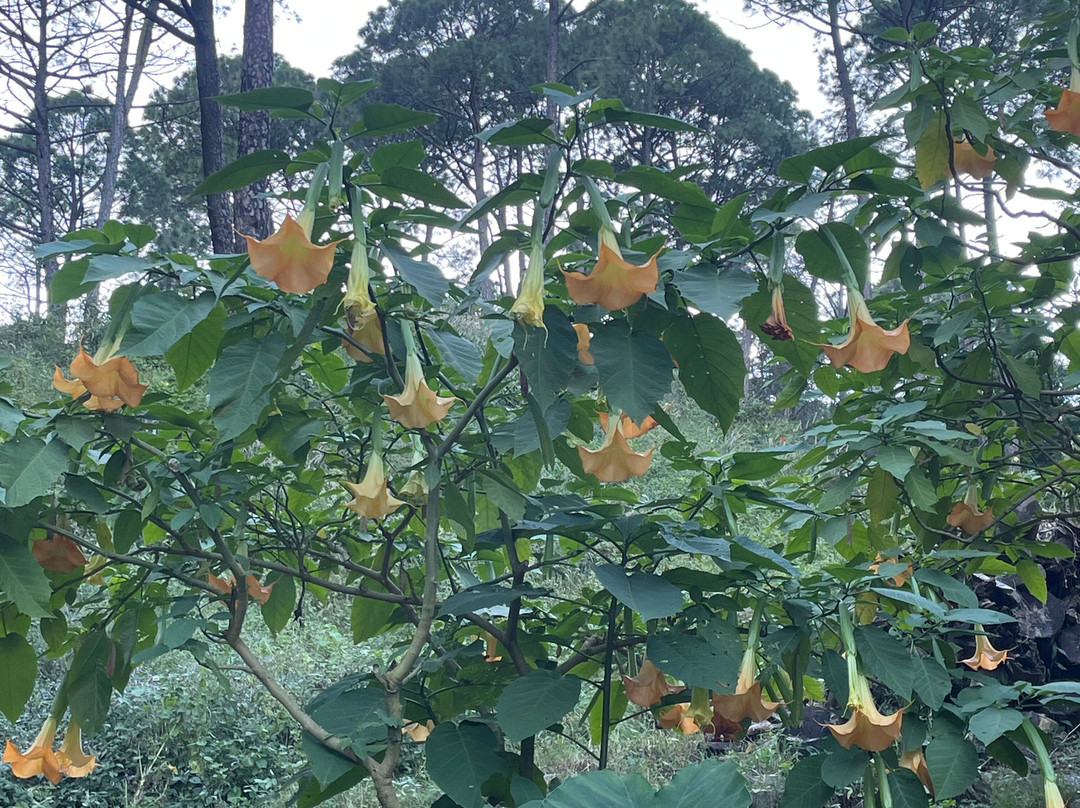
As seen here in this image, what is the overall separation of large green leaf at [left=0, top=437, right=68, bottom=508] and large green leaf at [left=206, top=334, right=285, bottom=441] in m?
0.19

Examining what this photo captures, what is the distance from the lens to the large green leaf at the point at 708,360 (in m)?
0.89

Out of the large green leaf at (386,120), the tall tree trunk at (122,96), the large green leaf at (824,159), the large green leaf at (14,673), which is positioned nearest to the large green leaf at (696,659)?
the large green leaf at (824,159)

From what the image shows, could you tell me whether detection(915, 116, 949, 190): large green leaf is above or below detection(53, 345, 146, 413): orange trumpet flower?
above

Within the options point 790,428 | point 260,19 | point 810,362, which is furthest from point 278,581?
point 790,428

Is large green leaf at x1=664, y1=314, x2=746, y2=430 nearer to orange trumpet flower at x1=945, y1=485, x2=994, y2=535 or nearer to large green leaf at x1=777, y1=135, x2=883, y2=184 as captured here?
large green leaf at x1=777, y1=135, x2=883, y2=184

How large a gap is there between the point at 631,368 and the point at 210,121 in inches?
181

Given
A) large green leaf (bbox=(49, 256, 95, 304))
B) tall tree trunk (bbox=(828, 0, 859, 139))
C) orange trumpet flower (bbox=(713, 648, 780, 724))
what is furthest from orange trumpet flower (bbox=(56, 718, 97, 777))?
tall tree trunk (bbox=(828, 0, 859, 139))

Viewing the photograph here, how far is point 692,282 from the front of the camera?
2.66 feet

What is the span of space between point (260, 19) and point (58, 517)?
4.67 meters

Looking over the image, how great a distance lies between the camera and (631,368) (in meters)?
0.83

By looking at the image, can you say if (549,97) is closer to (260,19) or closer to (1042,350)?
(1042,350)

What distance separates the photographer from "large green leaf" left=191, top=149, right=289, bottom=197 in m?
0.86

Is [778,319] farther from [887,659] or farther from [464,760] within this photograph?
[464,760]

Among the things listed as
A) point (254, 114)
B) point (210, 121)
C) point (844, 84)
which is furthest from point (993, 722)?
point (844, 84)
